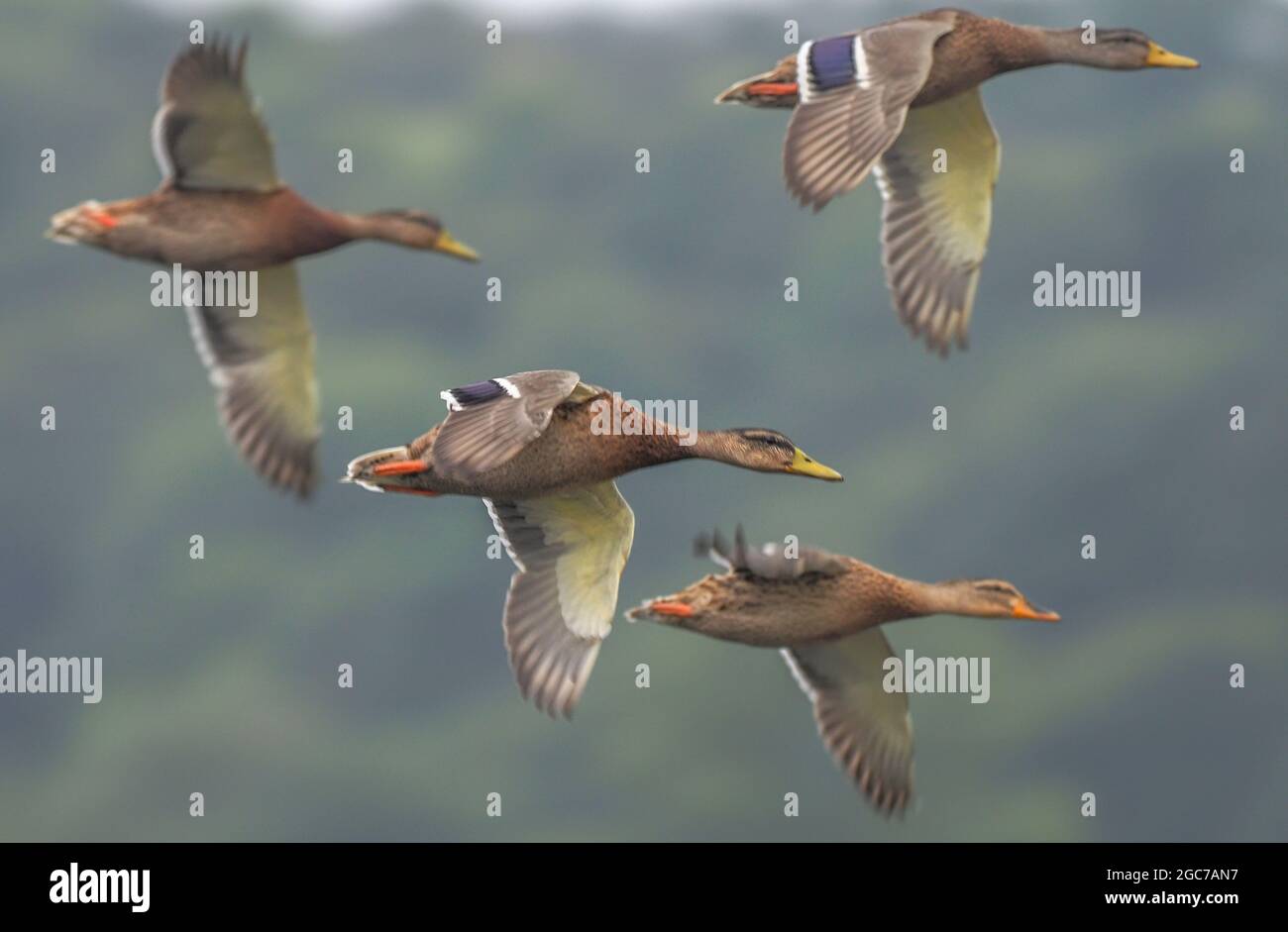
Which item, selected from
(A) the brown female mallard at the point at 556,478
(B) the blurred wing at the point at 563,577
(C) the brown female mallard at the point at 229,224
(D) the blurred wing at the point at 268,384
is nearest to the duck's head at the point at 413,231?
(C) the brown female mallard at the point at 229,224

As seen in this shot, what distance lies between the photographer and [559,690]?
14492 mm

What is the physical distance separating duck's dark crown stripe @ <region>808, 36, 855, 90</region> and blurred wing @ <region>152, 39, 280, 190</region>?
11.1 feet

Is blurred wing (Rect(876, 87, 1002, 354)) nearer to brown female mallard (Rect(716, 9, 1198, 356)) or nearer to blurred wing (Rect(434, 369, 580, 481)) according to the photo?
brown female mallard (Rect(716, 9, 1198, 356))

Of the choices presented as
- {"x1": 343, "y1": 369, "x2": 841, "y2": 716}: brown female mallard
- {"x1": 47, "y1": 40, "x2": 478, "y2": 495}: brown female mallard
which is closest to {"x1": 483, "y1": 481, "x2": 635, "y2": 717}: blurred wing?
{"x1": 343, "y1": 369, "x2": 841, "y2": 716}: brown female mallard

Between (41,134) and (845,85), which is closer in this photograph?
(845,85)

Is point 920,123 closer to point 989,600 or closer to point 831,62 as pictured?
point 831,62

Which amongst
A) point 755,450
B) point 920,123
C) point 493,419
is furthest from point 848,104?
point 493,419

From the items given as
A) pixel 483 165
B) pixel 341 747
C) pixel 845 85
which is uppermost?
pixel 483 165

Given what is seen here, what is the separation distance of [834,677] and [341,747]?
179 ft

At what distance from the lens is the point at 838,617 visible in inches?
573

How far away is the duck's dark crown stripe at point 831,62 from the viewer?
1472 cm

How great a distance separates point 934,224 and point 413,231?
3.50m
